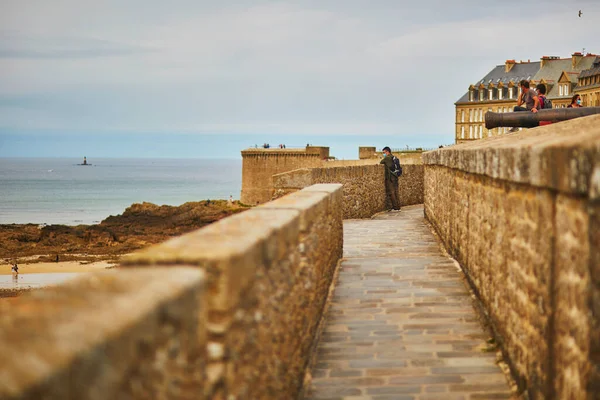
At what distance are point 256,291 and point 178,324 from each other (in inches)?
46.2

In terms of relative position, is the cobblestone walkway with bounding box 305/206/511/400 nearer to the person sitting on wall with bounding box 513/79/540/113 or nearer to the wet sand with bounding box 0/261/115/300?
the person sitting on wall with bounding box 513/79/540/113

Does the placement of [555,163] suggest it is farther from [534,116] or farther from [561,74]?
[561,74]

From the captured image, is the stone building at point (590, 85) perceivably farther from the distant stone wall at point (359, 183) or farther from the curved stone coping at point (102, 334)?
the curved stone coping at point (102, 334)

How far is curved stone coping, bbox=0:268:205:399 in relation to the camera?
177 centimetres

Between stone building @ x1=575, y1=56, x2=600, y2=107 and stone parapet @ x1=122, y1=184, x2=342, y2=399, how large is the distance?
194ft

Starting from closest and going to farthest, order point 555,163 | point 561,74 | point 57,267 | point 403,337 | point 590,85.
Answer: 1. point 555,163
2. point 403,337
3. point 57,267
4. point 590,85
5. point 561,74

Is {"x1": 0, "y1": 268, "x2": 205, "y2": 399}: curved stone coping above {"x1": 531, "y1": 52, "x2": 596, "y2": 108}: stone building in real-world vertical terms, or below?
below

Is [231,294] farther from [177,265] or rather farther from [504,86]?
[504,86]

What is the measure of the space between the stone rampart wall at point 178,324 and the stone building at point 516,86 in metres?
58.7

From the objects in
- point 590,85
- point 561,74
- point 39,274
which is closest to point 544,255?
point 39,274

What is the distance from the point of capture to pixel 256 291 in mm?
3781

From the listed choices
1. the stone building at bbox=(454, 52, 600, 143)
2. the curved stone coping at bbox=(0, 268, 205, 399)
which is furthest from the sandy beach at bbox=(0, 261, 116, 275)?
the stone building at bbox=(454, 52, 600, 143)

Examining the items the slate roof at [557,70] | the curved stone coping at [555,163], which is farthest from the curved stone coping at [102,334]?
the slate roof at [557,70]

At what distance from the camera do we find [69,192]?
104062 mm
